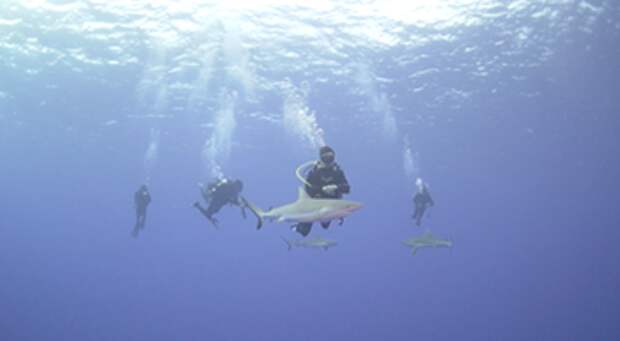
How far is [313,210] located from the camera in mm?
5035

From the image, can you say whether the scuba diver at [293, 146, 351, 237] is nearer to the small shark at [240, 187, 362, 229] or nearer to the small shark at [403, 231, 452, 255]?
the small shark at [240, 187, 362, 229]

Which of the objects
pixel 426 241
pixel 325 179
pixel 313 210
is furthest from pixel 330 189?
pixel 426 241

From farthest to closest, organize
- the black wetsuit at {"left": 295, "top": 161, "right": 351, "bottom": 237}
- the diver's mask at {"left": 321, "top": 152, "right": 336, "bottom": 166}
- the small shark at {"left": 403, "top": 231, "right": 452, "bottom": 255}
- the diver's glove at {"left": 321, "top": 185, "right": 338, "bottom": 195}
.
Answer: the small shark at {"left": 403, "top": 231, "right": 452, "bottom": 255} < the black wetsuit at {"left": 295, "top": 161, "right": 351, "bottom": 237} < the diver's mask at {"left": 321, "top": 152, "right": 336, "bottom": 166} < the diver's glove at {"left": 321, "top": 185, "right": 338, "bottom": 195}

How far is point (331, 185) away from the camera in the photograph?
5953mm

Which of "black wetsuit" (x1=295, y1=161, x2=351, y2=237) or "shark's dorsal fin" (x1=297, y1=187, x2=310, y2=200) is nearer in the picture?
"shark's dorsal fin" (x1=297, y1=187, x2=310, y2=200)

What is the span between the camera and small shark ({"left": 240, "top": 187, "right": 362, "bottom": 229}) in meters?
4.79

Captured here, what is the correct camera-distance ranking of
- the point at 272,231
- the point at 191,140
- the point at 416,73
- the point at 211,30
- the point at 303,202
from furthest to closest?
the point at 272,231, the point at 191,140, the point at 416,73, the point at 211,30, the point at 303,202

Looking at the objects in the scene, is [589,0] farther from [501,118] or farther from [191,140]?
[191,140]

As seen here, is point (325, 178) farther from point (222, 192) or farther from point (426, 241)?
point (426, 241)

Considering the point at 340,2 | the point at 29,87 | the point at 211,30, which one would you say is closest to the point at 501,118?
the point at 340,2

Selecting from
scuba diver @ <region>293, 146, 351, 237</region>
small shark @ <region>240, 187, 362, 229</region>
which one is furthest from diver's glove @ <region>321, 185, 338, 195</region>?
small shark @ <region>240, 187, 362, 229</region>

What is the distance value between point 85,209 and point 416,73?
94.9 metres

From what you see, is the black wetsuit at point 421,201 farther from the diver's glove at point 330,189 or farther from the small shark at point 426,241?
the diver's glove at point 330,189

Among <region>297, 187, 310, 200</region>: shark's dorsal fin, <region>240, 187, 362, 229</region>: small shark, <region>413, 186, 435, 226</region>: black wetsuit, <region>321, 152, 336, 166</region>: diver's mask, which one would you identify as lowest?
<region>240, 187, 362, 229</region>: small shark
